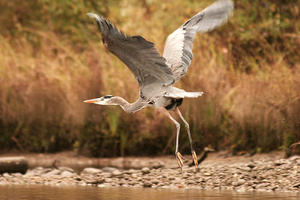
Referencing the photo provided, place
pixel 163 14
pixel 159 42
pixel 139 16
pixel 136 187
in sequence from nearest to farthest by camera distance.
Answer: pixel 136 187, pixel 159 42, pixel 163 14, pixel 139 16

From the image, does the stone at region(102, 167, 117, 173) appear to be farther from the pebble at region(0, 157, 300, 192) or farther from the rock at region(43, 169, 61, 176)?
the rock at region(43, 169, 61, 176)

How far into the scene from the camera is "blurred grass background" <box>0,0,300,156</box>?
10.3 m

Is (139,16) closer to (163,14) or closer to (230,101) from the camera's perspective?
(163,14)

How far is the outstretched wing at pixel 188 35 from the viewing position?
27.2 feet

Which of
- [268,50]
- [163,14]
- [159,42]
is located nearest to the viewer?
[159,42]

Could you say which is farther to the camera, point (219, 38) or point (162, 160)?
point (219, 38)

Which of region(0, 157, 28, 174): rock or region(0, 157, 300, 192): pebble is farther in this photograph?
region(0, 157, 28, 174): rock

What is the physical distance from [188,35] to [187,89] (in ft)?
7.91

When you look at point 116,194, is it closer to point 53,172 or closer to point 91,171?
point 91,171

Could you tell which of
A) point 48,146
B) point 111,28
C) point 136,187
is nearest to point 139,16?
point 48,146

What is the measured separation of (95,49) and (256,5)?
3.69 m

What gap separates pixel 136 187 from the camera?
28.8ft

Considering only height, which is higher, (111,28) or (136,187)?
(111,28)

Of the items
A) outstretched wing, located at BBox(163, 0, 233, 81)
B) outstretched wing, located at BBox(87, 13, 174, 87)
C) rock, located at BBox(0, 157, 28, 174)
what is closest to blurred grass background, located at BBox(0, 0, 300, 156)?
rock, located at BBox(0, 157, 28, 174)
